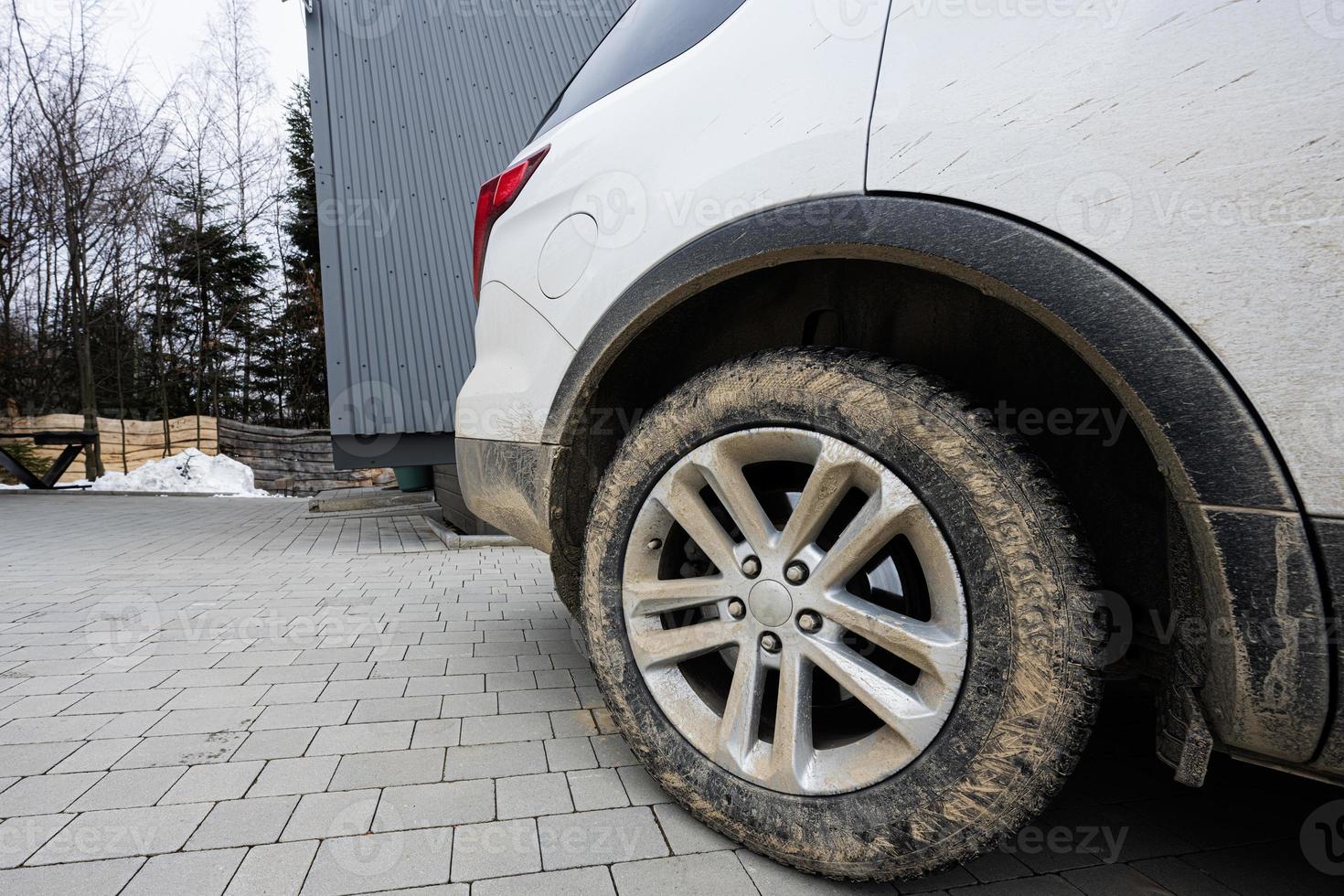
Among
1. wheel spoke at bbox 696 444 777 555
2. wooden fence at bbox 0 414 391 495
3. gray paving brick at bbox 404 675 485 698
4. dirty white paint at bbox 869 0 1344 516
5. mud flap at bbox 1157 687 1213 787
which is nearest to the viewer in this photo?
dirty white paint at bbox 869 0 1344 516

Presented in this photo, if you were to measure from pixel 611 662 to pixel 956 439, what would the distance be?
0.93 meters

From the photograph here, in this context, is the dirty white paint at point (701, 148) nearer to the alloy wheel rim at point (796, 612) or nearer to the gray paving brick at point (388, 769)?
the alloy wheel rim at point (796, 612)

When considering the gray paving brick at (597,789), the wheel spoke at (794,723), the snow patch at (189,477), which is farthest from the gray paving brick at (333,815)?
the snow patch at (189,477)

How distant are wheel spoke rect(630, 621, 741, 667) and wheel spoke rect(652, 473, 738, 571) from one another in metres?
0.13

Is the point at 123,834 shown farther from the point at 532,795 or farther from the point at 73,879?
the point at 532,795

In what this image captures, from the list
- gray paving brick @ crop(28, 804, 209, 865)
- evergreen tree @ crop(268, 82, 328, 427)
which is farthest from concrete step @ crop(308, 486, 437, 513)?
evergreen tree @ crop(268, 82, 328, 427)

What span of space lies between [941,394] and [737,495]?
45cm

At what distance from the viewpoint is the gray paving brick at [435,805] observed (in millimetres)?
1575

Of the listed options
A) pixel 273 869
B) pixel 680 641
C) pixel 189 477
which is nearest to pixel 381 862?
pixel 273 869

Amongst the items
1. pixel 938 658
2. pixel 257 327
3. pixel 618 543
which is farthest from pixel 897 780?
pixel 257 327

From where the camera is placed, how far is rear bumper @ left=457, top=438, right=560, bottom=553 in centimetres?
192

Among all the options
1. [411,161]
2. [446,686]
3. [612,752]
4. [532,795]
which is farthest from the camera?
[411,161]

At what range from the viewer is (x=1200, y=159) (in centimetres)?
90

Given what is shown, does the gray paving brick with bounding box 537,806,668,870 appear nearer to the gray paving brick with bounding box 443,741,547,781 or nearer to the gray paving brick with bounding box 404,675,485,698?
the gray paving brick with bounding box 443,741,547,781
